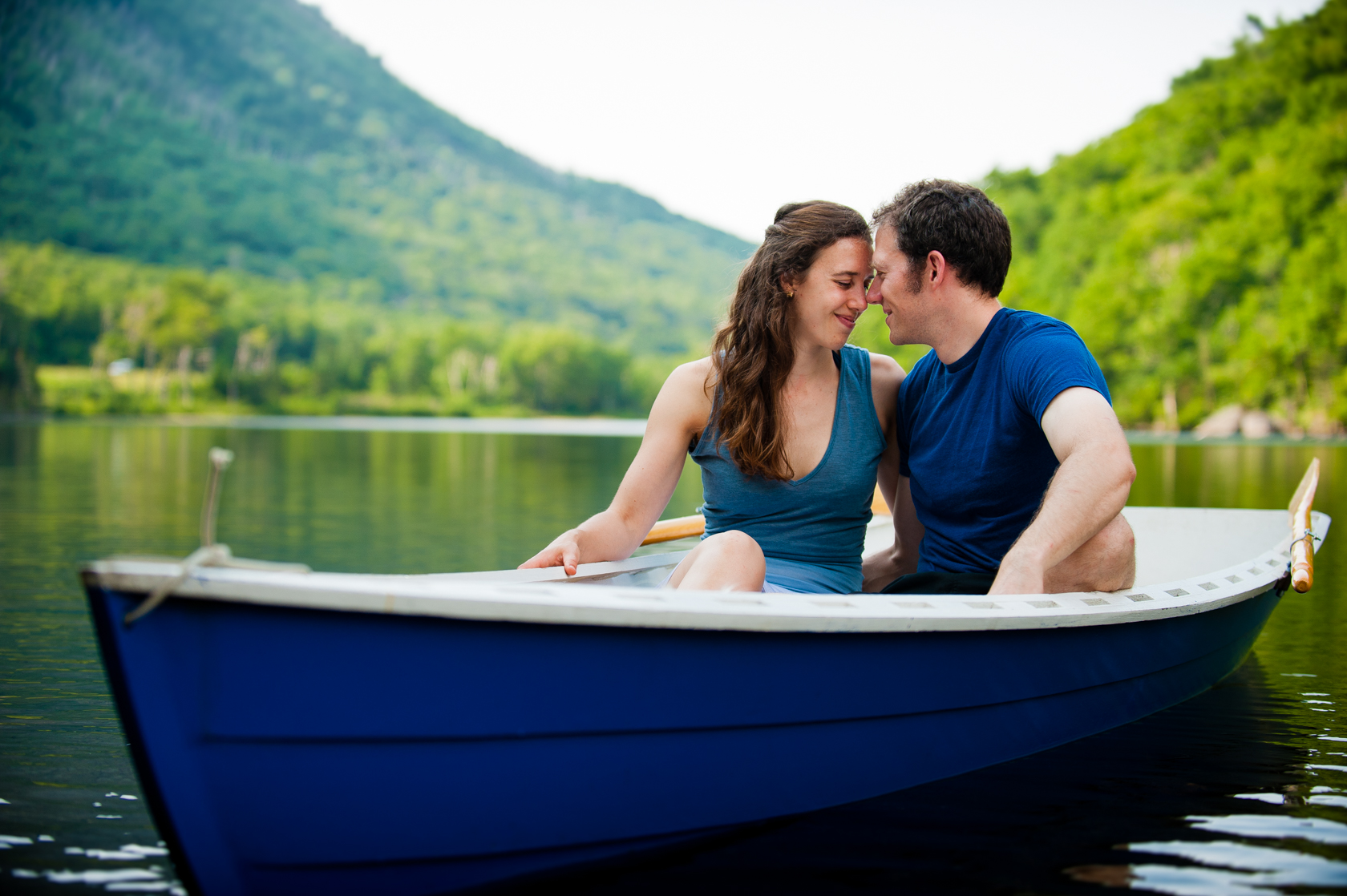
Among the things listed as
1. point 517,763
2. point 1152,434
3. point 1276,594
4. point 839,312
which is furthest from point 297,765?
point 1152,434

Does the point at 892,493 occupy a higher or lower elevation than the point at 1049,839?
higher

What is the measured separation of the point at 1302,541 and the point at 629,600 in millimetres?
3582

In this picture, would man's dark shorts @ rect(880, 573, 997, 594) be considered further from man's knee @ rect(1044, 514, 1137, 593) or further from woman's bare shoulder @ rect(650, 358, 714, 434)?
woman's bare shoulder @ rect(650, 358, 714, 434)

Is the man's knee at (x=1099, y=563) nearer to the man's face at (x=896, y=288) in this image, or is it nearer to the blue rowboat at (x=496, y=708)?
the blue rowboat at (x=496, y=708)

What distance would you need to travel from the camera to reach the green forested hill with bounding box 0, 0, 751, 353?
133 meters

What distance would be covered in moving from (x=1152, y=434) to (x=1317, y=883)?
4841cm

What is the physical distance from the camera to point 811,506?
10.1 ft

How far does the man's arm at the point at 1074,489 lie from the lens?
2.78m

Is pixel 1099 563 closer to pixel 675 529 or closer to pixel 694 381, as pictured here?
pixel 694 381

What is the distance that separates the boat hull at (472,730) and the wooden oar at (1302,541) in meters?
2.05

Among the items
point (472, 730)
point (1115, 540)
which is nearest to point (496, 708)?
point (472, 730)

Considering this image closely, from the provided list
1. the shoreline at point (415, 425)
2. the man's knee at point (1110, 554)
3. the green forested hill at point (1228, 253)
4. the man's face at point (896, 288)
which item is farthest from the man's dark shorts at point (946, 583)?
the green forested hill at point (1228, 253)

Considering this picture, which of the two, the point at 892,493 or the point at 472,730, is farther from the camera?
the point at 892,493

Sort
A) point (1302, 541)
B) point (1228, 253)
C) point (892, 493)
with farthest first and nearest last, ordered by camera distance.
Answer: point (1228, 253)
point (1302, 541)
point (892, 493)
